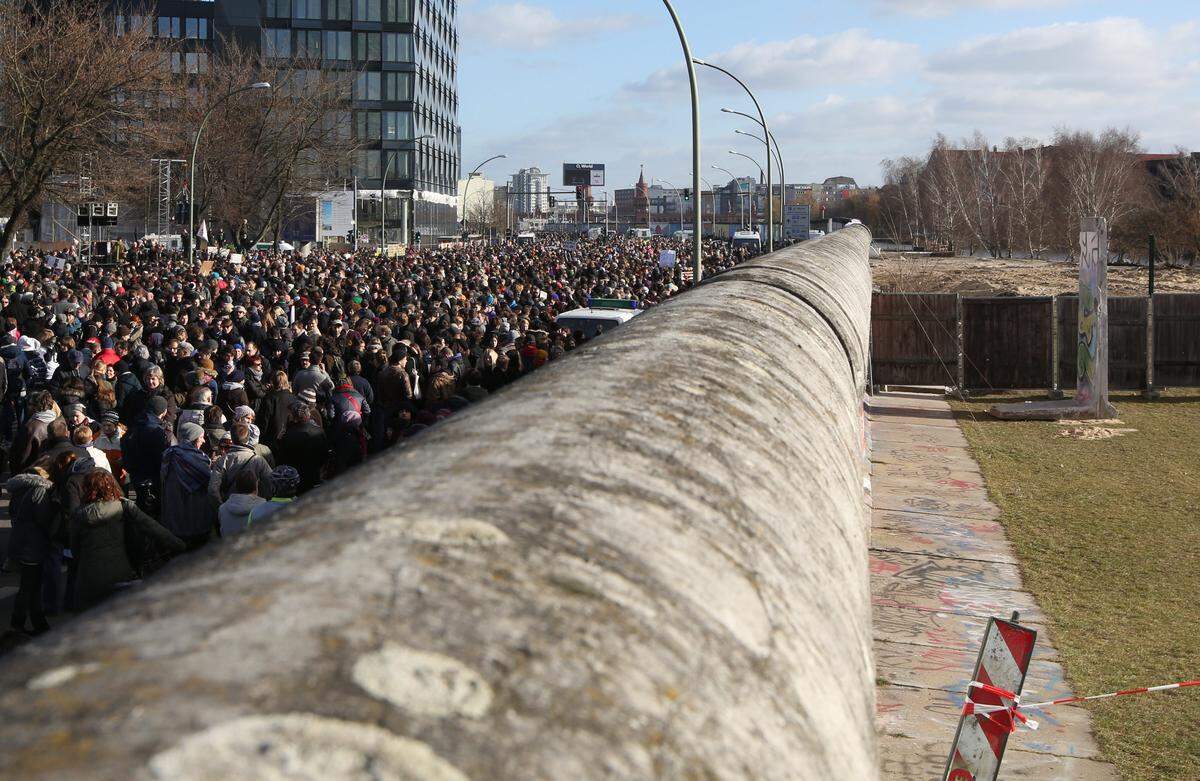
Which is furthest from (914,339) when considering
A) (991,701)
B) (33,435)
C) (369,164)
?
(369,164)

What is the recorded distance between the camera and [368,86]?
307 ft

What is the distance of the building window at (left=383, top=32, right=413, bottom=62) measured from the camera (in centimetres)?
9331

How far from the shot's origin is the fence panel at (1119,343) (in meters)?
23.7

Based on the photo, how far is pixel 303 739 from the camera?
3.39ft

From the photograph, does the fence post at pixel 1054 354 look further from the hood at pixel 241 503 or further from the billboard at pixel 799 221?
the billboard at pixel 799 221

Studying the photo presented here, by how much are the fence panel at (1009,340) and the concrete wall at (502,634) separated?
75.5 feet

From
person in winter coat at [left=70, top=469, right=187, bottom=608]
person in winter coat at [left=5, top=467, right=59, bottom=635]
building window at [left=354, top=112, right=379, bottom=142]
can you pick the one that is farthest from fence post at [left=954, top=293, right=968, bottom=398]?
building window at [left=354, top=112, right=379, bottom=142]

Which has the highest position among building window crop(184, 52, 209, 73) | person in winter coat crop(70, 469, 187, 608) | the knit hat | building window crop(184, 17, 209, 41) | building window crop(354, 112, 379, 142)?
building window crop(184, 17, 209, 41)

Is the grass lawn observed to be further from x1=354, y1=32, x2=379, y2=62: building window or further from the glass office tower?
x1=354, y1=32, x2=379, y2=62: building window

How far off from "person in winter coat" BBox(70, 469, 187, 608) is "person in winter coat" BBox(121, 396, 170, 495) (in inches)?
101

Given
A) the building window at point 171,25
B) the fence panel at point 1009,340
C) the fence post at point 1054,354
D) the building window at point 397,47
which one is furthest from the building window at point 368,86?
the fence post at point 1054,354

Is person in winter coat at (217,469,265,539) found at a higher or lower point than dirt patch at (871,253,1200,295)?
lower

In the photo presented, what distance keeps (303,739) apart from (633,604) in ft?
1.60

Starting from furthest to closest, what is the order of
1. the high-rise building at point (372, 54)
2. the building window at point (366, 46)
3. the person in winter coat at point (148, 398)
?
the building window at point (366, 46)
the high-rise building at point (372, 54)
the person in winter coat at point (148, 398)
